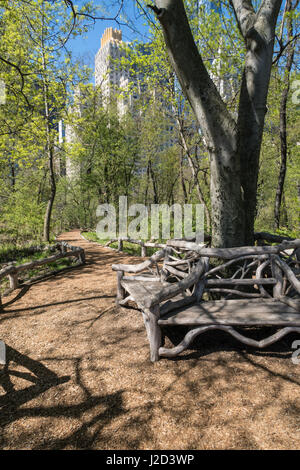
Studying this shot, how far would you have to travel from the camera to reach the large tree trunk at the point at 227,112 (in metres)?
3.18

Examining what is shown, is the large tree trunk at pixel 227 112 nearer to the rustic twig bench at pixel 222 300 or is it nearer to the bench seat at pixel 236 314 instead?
the rustic twig bench at pixel 222 300

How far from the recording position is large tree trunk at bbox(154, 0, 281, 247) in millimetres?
3184

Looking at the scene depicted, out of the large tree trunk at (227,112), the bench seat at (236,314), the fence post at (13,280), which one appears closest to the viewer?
the bench seat at (236,314)

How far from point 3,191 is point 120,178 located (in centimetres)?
1120

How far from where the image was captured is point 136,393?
2.55m

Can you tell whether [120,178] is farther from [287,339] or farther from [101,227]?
[287,339]

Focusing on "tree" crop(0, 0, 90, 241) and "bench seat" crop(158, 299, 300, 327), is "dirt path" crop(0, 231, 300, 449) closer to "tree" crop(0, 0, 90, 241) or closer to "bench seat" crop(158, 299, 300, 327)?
"bench seat" crop(158, 299, 300, 327)

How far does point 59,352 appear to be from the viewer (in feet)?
11.1

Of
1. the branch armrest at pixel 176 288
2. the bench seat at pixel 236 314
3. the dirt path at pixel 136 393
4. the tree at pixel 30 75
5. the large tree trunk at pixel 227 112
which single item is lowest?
the dirt path at pixel 136 393

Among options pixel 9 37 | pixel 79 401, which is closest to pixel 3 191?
pixel 9 37

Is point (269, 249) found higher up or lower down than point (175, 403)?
higher up

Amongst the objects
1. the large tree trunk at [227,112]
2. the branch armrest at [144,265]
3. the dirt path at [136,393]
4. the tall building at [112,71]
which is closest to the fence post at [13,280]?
the dirt path at [136,393]

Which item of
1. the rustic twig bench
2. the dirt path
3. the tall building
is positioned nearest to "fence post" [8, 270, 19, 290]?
the dirt path

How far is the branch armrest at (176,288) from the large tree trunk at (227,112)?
0.79 m
